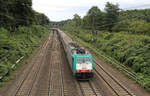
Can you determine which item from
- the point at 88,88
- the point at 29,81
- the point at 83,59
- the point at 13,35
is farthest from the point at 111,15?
the point at 29,81

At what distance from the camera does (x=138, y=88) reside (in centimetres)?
1617

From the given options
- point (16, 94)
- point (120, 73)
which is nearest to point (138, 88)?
point (120, 73)

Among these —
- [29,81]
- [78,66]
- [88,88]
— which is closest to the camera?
[88,88]

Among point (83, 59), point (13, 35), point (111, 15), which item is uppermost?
point (111, 15)

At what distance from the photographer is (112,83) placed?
17422mm

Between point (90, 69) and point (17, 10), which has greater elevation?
point (17, 10)

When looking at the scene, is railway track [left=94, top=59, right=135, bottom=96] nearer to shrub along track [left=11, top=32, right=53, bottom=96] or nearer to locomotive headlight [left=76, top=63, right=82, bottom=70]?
locomotive headlight [left=76, top=63, right=82, bottom=70]

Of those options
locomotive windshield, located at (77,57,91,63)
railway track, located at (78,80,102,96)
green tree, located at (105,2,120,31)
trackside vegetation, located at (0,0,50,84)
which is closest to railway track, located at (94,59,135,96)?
railway track, located at (78,80,102,96)

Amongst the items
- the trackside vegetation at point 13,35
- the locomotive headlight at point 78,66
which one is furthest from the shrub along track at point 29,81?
the locomotive headlight at point 78,66

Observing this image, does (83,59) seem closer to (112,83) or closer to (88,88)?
(88,88)

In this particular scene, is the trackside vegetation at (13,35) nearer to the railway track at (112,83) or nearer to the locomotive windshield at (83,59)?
the locomotive windshield at (83,59)

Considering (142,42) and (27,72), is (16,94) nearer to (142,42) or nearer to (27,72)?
(27,72)

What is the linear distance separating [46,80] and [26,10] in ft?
113

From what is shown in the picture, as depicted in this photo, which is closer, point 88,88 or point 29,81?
point 88,88
